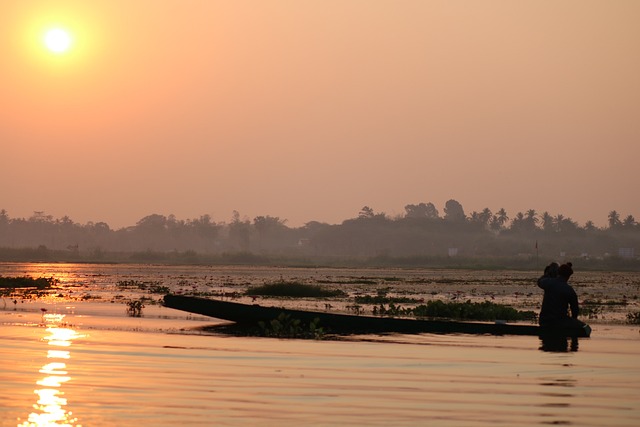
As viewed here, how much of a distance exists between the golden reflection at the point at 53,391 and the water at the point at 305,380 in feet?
0.06

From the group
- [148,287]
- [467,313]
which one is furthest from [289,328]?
[148,287]

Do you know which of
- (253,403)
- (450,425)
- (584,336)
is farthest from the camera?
(584,336)

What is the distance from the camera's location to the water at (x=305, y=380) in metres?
12.2

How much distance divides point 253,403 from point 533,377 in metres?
5.41

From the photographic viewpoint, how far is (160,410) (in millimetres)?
12273

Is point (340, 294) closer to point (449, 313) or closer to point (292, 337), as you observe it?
point (449, 313)

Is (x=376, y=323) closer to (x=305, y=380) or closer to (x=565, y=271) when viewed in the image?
(x=565, y=271)

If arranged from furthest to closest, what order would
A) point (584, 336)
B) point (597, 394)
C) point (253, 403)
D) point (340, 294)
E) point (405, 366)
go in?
point (340, 294), point (584, 336), point (405, 366), point (597, 394), point (253, 403)

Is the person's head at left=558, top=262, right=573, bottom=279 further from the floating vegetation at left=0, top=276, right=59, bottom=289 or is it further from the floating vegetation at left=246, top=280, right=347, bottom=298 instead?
the floating vegetation at left=0, top=276, right=59, bottom=289

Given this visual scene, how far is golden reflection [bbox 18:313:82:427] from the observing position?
11312mm

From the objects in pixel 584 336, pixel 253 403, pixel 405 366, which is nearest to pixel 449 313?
pixel 584 336

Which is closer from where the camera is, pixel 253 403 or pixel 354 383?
pixel 253 403

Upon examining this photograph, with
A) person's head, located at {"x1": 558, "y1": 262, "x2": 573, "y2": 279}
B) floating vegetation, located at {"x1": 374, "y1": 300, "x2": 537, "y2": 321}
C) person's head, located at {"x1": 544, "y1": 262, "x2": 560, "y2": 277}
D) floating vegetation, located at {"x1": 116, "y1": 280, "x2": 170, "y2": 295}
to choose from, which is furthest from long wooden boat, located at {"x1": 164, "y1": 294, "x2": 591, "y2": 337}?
floating vegetation, located at {"x1": 116, "y1": 280, "x2": 170, "y2": 295}

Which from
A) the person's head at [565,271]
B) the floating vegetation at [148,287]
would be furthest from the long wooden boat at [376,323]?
the floating vegetation at [148,287]
